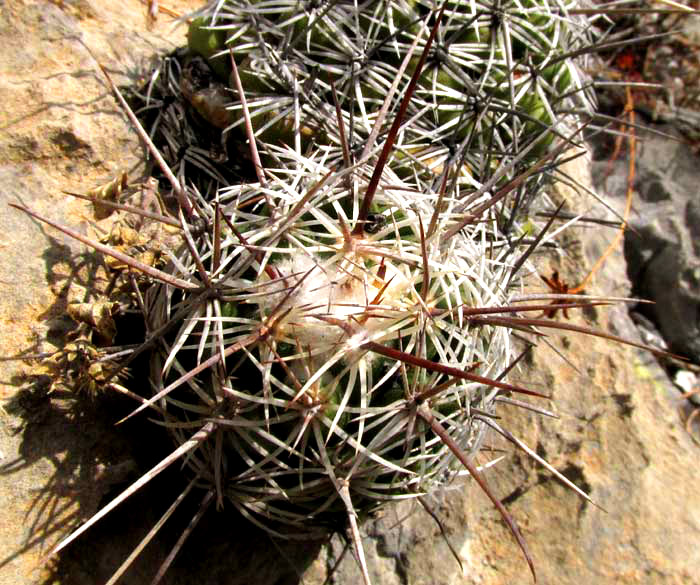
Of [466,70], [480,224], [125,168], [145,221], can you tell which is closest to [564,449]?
[480,224]

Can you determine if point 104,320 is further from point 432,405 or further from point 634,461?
point 634,461

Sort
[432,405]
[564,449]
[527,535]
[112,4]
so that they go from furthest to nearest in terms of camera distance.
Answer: [112,4]
[564,449]
[527,535]
[432,405]

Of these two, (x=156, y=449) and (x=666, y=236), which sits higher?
(x=666, y=236)

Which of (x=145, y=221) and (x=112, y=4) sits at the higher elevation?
(x=112, y=4)

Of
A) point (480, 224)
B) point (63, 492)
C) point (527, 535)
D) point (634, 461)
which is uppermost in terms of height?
point (480, 224)

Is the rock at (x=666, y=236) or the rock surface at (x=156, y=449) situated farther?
the rock at (x=666, y=236)

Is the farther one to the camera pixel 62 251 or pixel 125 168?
pixel 125 168

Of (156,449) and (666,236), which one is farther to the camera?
(666,236)

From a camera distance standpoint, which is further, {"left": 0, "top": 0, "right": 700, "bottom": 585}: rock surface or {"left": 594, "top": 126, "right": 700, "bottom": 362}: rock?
{"left": 594, "top": 126, "right": 700, "bottom": 362}: rock
